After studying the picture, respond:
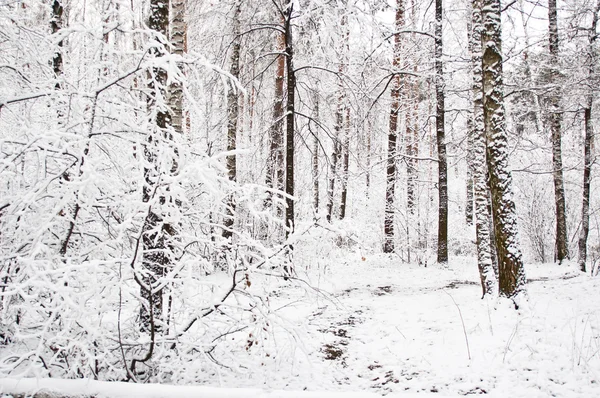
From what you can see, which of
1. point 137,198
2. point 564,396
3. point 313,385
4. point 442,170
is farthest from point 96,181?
point 442,170

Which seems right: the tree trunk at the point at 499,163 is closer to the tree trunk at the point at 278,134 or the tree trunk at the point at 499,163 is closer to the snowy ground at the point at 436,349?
the snowy ground at the point at 436,349

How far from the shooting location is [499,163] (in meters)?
5.82

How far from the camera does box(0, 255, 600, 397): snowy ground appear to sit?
3.75m

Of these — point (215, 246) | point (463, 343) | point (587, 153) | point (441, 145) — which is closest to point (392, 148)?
point (441, 145)

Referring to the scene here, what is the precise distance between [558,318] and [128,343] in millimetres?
5576

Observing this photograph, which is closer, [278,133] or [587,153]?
[587,153]

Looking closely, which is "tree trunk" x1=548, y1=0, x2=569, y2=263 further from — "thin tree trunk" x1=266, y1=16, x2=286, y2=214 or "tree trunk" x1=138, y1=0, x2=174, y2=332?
"tree trunk" x1=138, y1=0, x2=174, y2=332

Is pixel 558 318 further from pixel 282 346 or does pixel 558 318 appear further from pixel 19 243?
pixel 19 243

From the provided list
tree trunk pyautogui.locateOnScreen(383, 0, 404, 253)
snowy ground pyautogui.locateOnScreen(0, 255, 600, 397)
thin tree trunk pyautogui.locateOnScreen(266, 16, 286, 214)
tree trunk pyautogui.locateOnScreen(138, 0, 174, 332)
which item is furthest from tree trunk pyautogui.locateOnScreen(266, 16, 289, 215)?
tree trunk pyautogui.locateOnScreen(138, 0, 174, 332)

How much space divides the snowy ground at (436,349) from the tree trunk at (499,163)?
0.46 meters

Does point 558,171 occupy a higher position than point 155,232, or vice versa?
point 558,171

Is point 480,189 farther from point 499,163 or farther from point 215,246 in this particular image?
point 215,246

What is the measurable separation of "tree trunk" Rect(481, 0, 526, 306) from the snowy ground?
0.46 m

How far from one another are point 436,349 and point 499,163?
2.99m
